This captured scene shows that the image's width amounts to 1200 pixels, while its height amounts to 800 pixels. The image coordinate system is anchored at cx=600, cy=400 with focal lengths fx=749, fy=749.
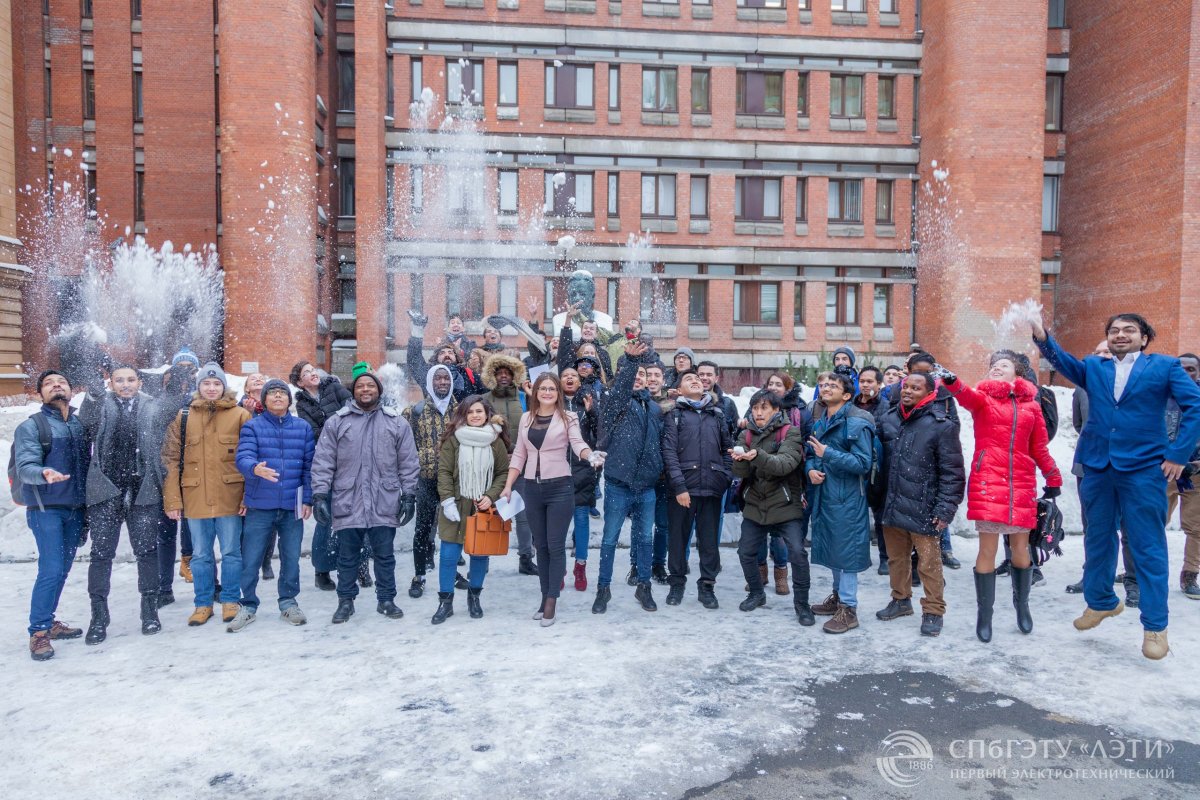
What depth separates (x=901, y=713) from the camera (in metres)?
4.38

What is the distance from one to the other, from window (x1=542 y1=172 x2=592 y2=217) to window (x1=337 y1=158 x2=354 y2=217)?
6904 mm

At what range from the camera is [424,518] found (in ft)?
23.2

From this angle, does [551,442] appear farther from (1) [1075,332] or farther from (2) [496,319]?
(1) [1075,332]

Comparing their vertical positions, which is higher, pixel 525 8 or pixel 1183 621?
pixel 525 8

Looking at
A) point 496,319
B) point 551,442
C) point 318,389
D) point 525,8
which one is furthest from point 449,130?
point 551,442

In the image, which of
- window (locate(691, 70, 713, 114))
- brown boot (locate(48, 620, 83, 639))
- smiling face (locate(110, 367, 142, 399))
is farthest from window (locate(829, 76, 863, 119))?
brown boot (locate(48, 620, 83, 639))

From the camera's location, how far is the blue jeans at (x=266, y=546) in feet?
20.3

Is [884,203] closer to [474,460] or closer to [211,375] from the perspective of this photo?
[474,460]

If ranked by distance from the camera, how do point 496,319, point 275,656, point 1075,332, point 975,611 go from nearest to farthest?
point 275,656 → point 975,611 → point 496,319 → point 1075,332

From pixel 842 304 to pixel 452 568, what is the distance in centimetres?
2292

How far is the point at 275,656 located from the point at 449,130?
22.1 m

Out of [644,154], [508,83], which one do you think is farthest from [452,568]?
[508,83]

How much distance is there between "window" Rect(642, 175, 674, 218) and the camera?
25.5 m

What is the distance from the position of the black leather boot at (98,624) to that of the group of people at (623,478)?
0.04 feet
